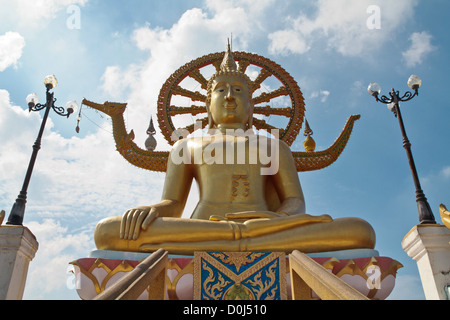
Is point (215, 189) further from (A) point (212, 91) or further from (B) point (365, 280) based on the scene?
(B) point (365, 280)

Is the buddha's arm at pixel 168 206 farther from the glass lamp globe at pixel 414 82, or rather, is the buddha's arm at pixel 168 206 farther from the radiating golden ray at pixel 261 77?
the glass lamp globe at pixel 414 82

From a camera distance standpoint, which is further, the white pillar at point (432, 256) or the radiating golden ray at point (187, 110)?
the radiating golden ray at point (187, 110)

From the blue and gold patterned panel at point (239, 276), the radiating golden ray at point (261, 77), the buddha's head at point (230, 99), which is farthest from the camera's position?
the radiating golden ray at point (261, 77)

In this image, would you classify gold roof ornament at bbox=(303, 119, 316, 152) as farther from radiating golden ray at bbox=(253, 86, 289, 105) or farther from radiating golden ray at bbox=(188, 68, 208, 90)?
radiating golden ray at bbox=(188, 68, 208, 90)

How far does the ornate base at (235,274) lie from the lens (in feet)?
10.9

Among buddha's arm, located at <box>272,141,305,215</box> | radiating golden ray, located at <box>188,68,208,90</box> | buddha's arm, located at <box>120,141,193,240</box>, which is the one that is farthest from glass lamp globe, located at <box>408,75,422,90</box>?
buddha's arm, located at <box>120,141,193,240</box>

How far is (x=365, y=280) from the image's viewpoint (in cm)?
356

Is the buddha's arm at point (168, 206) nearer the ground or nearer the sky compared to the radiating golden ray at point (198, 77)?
nearer the ground

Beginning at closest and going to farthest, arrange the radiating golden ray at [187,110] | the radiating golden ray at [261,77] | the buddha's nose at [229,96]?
the buddha's nose at [229,96] < the radiating golden ray at [187,110] < the radiating golden ray at [261,77]

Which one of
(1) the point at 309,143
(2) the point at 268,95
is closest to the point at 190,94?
(2) the point at 268,95

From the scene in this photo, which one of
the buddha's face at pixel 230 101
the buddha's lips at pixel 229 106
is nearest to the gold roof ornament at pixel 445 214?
the buddha's face at pixel 230 101

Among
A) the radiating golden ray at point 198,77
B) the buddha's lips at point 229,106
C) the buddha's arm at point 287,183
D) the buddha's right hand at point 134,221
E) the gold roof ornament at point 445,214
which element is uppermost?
the radiating golden ray at point 198,77

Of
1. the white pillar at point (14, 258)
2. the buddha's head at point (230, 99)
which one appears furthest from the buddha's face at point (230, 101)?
the white pillar at point (14, 258)

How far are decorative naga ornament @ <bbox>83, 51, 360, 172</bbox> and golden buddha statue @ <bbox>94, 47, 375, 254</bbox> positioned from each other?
0.50 meters
